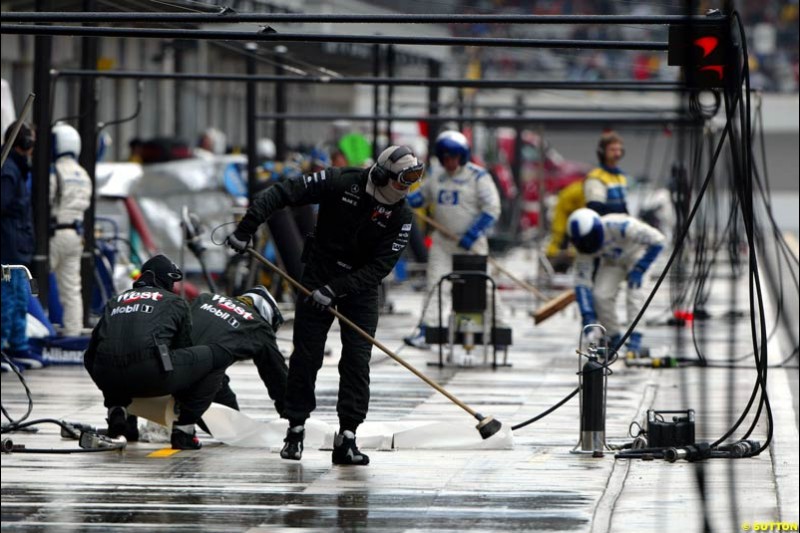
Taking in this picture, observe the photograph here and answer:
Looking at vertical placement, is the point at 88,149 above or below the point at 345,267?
above

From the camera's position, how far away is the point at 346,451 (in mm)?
10211

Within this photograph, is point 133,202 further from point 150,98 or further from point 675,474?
point 150,98

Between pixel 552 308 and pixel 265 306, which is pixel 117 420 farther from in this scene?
pixel 552 308

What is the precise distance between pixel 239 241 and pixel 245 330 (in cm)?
116

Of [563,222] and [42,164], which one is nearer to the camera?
[42,164]

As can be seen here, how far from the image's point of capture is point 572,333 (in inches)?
813

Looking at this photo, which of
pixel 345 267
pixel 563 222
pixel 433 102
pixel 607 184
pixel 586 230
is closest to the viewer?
pixel 345 267

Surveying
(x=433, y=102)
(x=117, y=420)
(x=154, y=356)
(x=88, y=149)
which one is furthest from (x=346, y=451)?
(x=433, y=102)

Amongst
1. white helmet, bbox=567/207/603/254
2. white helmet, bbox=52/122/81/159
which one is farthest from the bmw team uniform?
white helmet, bbox=567/207/603/254

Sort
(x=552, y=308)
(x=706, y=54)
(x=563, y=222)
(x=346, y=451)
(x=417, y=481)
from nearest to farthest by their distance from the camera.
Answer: (x=417, y=481)
(x=346, y=451)
(x=706, y=54)
(x=552, y=308)
(x=563, y=222)

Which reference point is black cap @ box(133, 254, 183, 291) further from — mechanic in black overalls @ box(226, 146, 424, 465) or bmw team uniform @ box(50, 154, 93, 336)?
bmw team uniform @ box(50, 154, 93, 336)

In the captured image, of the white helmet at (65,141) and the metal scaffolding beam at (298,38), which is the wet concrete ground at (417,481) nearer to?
the metal scaffolding beam at (298,38)

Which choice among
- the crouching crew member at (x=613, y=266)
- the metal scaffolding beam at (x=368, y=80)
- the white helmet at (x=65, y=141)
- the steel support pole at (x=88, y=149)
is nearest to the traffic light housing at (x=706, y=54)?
the metal scaffolding beam at (x=368, y=80)

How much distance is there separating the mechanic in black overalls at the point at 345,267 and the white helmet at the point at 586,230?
5.83 meters
